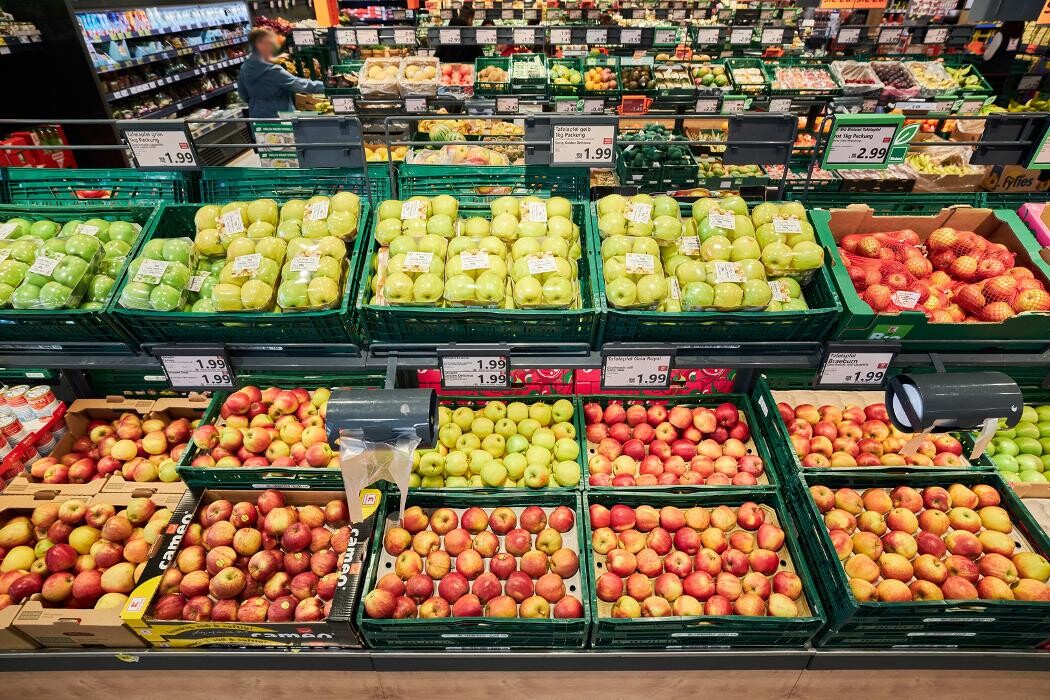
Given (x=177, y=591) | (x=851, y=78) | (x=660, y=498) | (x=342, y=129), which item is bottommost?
(x=177, y=591)

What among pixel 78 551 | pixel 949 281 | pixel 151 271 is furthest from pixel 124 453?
pixel 949 281

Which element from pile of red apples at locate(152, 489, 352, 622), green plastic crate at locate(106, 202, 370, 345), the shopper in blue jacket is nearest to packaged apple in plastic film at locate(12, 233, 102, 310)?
green plastic crate at locate(106, 202, 370, 345)

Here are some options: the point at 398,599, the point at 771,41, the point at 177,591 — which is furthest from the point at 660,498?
the point at 771,41

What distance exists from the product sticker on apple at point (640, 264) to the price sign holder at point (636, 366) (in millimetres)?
300

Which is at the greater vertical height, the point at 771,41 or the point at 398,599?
the point at 771,41

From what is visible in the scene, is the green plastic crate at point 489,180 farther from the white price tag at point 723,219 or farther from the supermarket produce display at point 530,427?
the white price tag at point 723,219

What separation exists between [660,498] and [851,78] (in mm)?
7497

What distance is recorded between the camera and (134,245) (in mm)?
2188

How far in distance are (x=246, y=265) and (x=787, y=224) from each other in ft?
6.99

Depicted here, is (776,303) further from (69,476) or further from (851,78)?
(851,78)

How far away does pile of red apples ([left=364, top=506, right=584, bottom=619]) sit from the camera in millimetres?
1990

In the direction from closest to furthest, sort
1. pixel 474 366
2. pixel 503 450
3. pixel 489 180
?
pixel 474 366, pixel 503 450, pixel 489 180

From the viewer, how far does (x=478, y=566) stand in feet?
6.95

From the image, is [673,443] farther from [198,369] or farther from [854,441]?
[198,369]
